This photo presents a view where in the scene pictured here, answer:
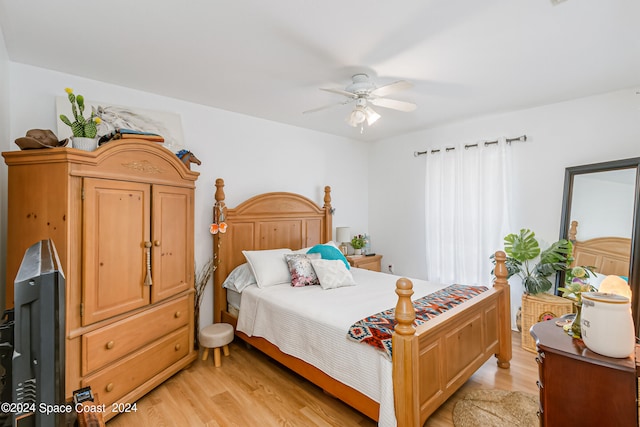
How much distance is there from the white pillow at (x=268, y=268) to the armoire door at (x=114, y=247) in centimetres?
99

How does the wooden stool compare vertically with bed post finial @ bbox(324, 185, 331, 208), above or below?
below

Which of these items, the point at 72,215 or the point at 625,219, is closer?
the point at 72,215

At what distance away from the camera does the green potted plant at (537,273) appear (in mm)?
2957

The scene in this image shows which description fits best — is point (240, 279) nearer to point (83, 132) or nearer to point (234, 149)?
point (234, 149)

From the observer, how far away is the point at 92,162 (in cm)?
190

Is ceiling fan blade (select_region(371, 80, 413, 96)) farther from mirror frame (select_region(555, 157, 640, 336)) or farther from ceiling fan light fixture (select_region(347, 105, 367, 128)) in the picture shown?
mirror frame (select_region(555, 157, 640, 336))

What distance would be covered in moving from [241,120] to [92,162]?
6.29 ft

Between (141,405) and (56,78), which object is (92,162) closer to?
(56,78)

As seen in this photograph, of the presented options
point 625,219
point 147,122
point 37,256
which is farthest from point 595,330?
point 147,122

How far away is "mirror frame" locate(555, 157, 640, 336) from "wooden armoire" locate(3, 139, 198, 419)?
377 centimetres

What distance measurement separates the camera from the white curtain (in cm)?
362

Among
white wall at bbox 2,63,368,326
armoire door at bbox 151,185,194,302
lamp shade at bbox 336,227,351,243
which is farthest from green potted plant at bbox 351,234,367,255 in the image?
armoire door at bbox 151,185,194,302

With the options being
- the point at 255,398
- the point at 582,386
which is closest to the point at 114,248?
the point at 255,398

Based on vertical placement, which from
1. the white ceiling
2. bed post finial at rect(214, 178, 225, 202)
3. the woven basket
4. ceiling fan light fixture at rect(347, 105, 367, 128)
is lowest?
the woven basket
